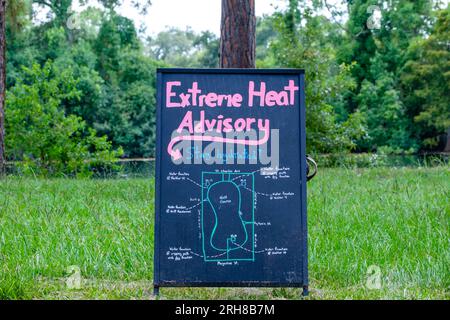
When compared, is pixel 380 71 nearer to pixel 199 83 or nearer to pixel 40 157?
pixel 40 157

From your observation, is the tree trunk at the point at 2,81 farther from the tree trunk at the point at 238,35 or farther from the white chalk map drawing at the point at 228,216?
the white chalk map drawing at the point at 228,216

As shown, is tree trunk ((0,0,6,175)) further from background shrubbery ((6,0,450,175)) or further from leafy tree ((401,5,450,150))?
leafy tree ((401,5,450,150))

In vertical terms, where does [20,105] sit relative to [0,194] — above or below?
above

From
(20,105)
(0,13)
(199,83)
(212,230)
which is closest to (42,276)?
(212,230)

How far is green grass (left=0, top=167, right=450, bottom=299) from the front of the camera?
182 inches

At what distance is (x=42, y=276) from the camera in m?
5.06

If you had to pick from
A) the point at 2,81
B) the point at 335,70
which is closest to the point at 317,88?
the point at 2,81

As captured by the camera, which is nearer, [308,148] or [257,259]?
[257,259]

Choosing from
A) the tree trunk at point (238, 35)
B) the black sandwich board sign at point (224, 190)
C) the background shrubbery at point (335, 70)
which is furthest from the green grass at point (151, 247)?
the background shrubbery at point (335, 70)

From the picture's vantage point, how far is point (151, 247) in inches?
227

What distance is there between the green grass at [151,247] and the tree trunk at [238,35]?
242cm

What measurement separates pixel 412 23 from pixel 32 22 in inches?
908

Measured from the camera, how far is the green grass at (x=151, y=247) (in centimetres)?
462

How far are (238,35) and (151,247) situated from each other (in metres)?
4.55
